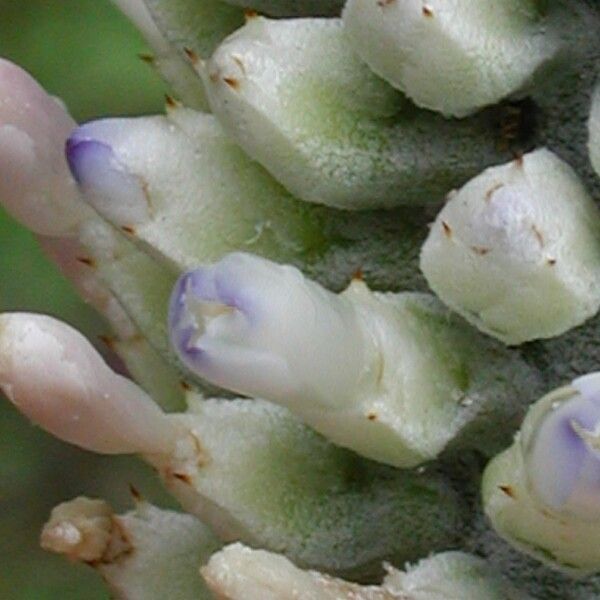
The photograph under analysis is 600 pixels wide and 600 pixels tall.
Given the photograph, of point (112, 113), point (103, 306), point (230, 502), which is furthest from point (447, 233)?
point (112, 113)

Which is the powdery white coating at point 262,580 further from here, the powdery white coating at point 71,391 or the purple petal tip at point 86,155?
the purple petal tip at point 86,155

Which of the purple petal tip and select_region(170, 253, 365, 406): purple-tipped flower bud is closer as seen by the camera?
select_region(170, 253, 365, 406): purple-tipped flower bud

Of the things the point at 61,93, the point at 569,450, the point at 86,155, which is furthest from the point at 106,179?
the point at 61,93

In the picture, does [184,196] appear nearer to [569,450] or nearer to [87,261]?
[87,261]

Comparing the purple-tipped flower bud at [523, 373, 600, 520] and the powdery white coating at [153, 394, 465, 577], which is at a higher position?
the purple-tipped flower bud at [523, 373, 600, 520]

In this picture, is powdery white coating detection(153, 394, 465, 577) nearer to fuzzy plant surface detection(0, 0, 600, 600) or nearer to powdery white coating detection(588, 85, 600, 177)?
fuzzy plant surface detection(0, 0, 600, 600)

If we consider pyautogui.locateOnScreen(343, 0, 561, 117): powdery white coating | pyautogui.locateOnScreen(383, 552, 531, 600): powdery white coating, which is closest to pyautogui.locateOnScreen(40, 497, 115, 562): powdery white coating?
pyautogui.locateOnScreen(383, 552, 531, 600): powdery white coating
